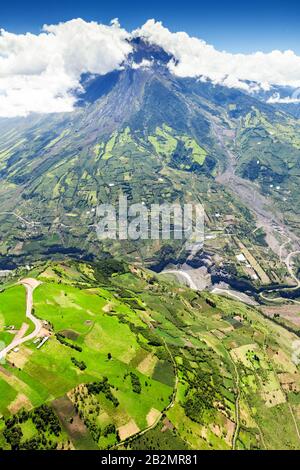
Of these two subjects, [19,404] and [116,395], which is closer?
[19,404]

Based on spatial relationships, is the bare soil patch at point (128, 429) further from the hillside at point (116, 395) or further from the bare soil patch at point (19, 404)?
the bare soil patch at point (19, 404)

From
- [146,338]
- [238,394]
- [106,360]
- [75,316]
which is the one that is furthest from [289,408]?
[75,316]

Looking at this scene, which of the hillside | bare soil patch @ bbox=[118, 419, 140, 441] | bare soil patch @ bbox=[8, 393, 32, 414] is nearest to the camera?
bare soil patch @ bbox=[8, 393, 32, 414]

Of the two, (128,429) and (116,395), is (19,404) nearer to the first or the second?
(116,395)

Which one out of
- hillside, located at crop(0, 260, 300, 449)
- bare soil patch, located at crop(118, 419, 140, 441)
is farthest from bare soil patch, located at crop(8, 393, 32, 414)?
bare soil patch, located at crop(118, 419, 140, 441)

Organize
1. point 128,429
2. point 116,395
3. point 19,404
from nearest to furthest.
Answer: point 19,404, point 128,429, point 116,395

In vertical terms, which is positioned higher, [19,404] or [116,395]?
[19,404]

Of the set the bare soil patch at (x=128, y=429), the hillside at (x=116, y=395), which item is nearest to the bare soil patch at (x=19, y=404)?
the hillside at (x=116, y=395)

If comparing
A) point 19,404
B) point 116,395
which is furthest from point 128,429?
point 19,404

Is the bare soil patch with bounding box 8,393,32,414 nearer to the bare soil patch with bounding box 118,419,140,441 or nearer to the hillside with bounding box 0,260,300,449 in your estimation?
the hillside with bounding box 0,260,300,449
